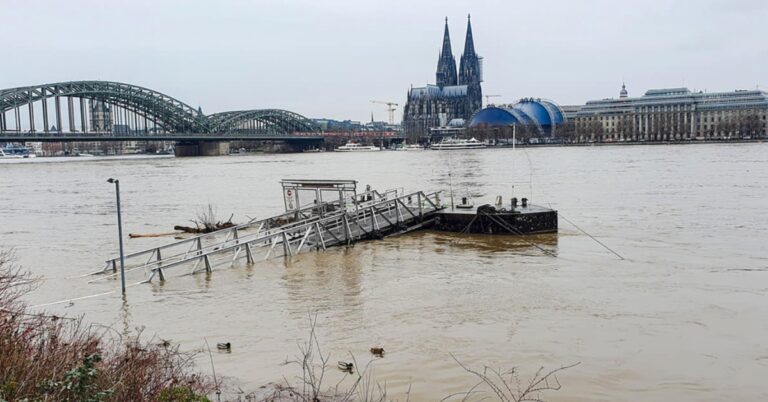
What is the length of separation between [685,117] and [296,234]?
596 feet

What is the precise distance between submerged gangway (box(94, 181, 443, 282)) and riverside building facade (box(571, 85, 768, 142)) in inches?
6418

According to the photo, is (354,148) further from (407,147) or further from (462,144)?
(462,144)

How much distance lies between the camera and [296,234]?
21.7 meters

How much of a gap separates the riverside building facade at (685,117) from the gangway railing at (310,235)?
162739 millimetres

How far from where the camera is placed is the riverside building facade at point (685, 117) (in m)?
171

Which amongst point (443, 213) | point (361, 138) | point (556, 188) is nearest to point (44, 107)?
point (361, 138)

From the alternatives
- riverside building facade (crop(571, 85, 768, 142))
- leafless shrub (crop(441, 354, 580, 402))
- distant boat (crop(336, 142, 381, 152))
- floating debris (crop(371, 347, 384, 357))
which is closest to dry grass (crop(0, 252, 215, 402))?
floating debris (crop(371, 347, 384, 357))

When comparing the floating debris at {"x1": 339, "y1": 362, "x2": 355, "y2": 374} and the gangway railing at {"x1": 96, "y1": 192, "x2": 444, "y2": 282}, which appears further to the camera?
the gangway railing at {"x1": 96, "y1": 192, "x2": 444, "y2": 282}

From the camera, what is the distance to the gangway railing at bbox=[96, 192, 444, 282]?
1853 cm

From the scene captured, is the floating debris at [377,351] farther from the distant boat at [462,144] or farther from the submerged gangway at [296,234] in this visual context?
the distant boat at [462,144]

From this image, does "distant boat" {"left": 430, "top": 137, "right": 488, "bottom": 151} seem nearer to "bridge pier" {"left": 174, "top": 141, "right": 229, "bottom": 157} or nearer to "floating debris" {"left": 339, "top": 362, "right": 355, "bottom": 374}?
"bridge pier" {"left": 174, "top": 141, "right": 229, "bottom": 157}

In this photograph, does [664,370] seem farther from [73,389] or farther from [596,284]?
[73,389]

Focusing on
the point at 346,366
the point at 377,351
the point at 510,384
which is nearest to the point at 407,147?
the point at 377,351

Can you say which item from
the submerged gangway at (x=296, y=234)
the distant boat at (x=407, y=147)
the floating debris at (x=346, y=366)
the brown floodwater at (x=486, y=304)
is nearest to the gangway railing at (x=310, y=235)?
the submerged gangway at (x=296, y=234)
